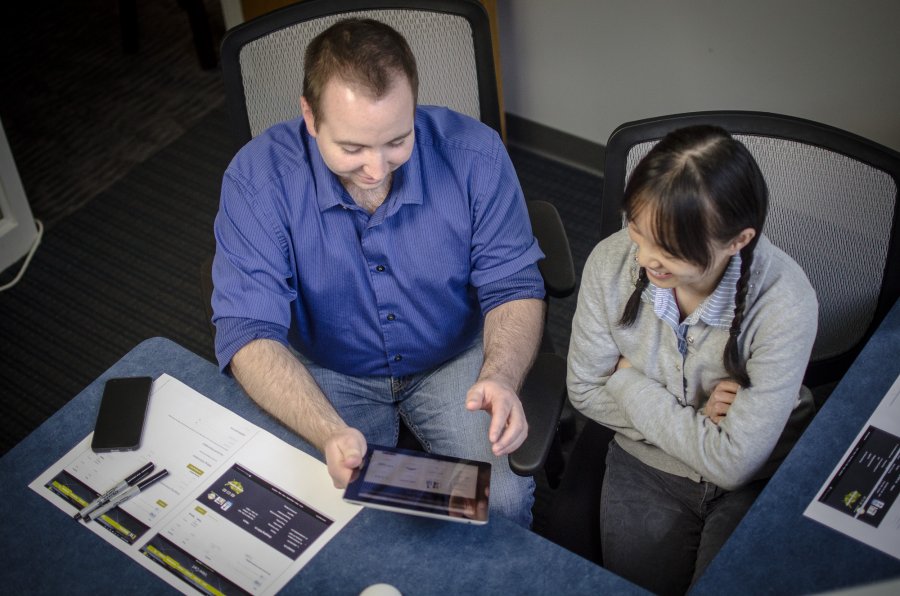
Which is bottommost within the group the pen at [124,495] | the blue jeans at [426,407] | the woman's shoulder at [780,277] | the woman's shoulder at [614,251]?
the blue jeans at [426,407]

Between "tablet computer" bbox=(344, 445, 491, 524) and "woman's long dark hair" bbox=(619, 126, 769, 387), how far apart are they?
1.45ft

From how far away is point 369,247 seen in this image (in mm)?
1728

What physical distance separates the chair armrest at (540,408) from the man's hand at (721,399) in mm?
245

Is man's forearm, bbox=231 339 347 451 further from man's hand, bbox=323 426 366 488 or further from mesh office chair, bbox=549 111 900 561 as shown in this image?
mesh office chair, bbox=549 111 900 561

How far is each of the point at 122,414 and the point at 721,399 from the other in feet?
3.24

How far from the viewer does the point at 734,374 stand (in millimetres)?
1468

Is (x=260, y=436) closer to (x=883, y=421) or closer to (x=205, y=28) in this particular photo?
(x=883, y=421)

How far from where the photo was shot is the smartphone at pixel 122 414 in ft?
4.91

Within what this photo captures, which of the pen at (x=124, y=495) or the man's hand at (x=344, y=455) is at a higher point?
the man's hand at (x=344, y=455)

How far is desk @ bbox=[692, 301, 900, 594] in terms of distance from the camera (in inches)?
49.5

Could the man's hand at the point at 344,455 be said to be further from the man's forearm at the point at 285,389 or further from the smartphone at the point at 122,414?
the smartphone at the point at 122,414

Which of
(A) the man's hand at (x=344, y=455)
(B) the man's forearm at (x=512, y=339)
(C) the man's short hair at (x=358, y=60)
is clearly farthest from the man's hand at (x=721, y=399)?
(C) the man's short hair at (x=358, y=60)

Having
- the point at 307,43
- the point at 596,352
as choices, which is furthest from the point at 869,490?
the point at 307,43

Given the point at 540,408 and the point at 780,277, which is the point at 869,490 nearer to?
the point at 780,277
